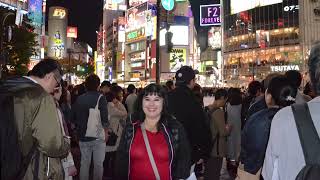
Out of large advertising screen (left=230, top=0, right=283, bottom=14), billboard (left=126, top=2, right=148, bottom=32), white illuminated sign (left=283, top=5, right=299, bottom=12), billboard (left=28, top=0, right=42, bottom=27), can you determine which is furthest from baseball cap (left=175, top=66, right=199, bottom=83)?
billboard (left=28, top=0, right=42, bottom=27)

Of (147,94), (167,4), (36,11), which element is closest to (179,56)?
(36,11)

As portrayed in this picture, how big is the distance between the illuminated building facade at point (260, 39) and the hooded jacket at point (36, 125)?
65.1 m

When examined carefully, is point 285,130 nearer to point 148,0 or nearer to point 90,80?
point 90,80

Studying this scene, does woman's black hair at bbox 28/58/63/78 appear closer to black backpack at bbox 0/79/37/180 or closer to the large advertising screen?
black backpack at bbox 0/79/37/180

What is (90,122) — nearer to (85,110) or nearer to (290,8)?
(85,110)

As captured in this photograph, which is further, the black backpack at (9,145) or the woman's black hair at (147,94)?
the woman's black hair at (147,94)

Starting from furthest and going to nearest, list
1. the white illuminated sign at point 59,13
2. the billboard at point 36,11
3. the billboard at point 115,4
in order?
the white illuminated sign at point 59,13 → the billboard at point 115,4 → the billboard at point 36,11

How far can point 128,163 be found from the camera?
351 centimetres

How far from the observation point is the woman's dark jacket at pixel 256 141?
3.28m

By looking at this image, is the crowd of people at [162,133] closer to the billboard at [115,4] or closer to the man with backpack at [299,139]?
the man with backpack at [299,139]

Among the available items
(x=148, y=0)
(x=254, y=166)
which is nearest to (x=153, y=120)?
(x=254, y=166)

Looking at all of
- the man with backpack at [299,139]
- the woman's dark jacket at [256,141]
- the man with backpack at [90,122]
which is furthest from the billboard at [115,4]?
the man with backpack at [299,139]

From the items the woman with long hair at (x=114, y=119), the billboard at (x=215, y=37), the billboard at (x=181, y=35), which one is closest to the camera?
the woman with long hair at (x=114, y=119)

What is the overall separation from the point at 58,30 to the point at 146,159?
16546cm
